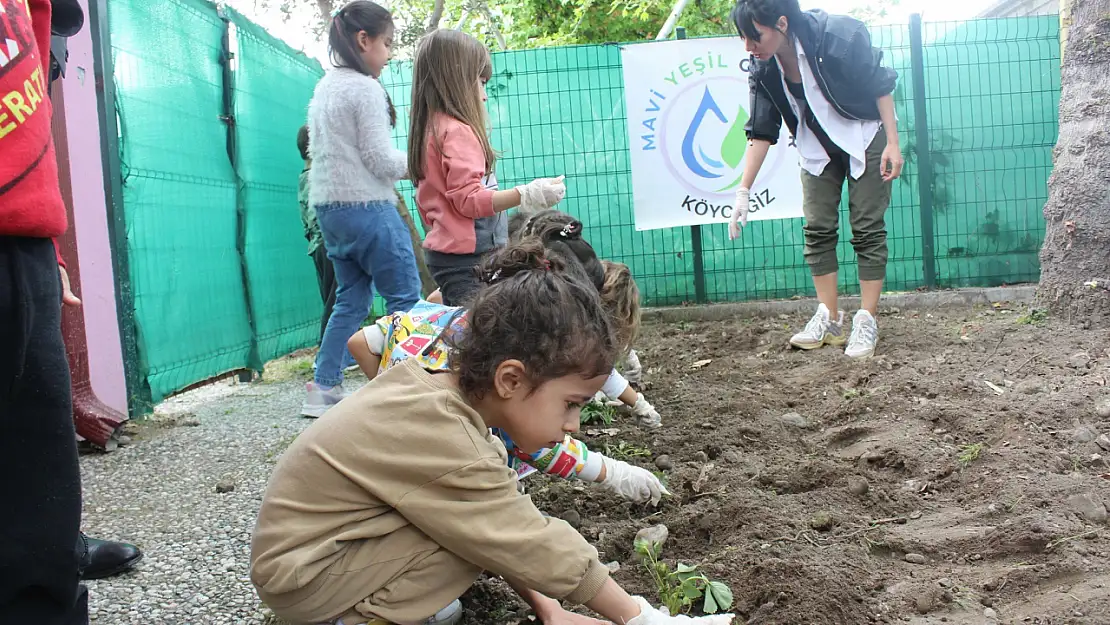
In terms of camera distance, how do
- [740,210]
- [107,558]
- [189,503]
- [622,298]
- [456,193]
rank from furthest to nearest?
[740,210]
[456,193]
[622,298]
[189,503]
[107,558]

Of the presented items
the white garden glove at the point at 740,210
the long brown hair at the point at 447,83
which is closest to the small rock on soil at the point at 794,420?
the long brown hair at the point at 447,83

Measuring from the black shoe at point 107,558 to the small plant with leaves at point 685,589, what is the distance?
4.58 ft

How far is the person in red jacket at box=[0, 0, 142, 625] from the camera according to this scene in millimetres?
1554

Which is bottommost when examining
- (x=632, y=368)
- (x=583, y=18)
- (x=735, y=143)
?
(x=632, y=368)

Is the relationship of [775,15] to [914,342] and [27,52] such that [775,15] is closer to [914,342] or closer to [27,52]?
[914,342]

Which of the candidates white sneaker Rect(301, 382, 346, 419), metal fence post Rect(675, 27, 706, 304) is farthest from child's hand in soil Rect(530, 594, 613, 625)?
metal fence post Rect(675, 27, 706, 304)

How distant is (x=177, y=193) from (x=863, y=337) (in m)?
3.49

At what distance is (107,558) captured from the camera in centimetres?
231

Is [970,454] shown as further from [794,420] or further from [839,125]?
[839,125]

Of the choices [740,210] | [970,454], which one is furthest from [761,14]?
[970,454]

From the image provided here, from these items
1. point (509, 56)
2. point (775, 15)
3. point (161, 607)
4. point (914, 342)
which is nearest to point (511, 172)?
point (509, 56)

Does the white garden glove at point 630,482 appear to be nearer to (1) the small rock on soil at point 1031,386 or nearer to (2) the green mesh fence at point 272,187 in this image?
(1) the small rock on soil at point 1031,386

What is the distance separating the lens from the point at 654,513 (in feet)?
8.42

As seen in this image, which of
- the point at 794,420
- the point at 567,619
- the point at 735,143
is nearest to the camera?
the point at 567,619
